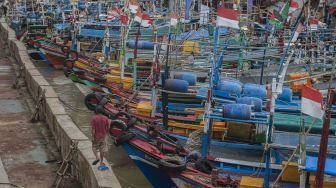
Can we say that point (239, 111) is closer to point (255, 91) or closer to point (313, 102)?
point (255, 91)

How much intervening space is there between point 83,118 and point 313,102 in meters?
9.84

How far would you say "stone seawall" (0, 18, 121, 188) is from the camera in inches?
372

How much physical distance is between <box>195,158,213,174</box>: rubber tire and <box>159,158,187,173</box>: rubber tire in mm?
395

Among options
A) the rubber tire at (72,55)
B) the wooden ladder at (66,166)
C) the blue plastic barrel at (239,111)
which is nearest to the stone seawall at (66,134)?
the wooden ladder at (66,166)

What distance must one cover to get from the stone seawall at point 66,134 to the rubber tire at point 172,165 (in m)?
0.93

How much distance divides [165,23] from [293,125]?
1415 cm

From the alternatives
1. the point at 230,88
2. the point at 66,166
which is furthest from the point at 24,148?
the point at 230,88

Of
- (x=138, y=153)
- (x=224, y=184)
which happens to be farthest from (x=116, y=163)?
(x=224, y=184)

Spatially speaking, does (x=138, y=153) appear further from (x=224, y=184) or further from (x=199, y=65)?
(x=199, y=65)

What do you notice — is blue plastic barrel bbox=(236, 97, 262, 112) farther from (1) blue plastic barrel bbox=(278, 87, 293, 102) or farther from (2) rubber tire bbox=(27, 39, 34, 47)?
(2) rubber tire bbox=(27, 39, 34, 47)

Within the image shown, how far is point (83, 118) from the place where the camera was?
51.0ft

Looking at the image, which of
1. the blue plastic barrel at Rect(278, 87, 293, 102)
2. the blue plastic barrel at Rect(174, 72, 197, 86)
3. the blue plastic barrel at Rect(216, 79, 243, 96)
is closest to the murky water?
the blue plastic barrel at Rect(174, 72, 197, 86)

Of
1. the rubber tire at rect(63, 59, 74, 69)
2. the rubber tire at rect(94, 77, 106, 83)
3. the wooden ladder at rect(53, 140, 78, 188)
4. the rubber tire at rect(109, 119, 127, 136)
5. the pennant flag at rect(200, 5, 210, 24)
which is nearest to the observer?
the rubber tire at rect(109, 119, 127, 136)

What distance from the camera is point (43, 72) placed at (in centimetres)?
2244
